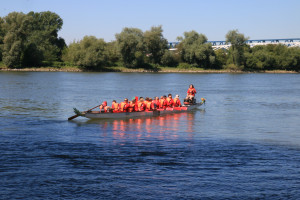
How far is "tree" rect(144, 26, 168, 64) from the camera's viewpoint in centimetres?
11588

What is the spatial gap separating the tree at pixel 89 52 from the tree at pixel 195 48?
990 inches

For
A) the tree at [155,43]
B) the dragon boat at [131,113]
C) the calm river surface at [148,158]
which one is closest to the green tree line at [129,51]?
the tree at [155,43]

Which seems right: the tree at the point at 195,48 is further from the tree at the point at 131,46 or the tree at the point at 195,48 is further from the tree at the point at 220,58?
the tree at the point at 131,46

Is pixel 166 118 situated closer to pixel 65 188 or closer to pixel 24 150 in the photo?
pixel 24 150

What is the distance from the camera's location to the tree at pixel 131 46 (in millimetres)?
111125

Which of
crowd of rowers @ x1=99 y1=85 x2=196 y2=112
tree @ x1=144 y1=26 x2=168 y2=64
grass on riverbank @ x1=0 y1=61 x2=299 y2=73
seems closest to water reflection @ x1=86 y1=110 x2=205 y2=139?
crowd of rowers @ x1=99 y1=85 x2=196 y2=112

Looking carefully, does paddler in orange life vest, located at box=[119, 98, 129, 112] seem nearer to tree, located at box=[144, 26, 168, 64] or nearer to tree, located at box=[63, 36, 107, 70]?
tree, located at box=[63, 36, 107, 70]

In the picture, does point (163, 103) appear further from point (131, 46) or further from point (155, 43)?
point (155, 43)

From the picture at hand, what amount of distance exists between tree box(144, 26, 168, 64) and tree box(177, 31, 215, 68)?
6043 millimetres

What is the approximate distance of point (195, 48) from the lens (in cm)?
11962

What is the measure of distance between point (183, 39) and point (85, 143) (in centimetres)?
10441

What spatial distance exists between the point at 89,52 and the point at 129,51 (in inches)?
456

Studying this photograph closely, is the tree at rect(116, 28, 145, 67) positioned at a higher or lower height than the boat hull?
higher

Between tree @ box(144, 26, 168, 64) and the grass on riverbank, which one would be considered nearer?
the grass on riverbank
